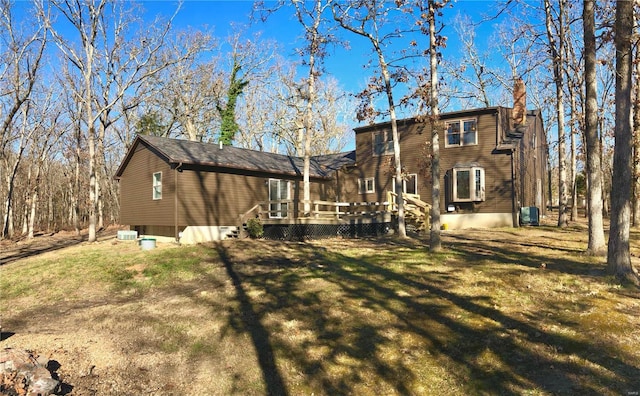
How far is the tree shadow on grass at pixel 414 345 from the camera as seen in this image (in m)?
4.87

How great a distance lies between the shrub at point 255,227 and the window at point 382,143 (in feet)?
33.9

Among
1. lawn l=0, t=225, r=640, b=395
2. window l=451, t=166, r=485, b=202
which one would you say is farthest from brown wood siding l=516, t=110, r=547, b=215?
lawn l=0, t=225, r=640, b=395

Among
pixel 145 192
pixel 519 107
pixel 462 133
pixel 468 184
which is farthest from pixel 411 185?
pixel 145 192

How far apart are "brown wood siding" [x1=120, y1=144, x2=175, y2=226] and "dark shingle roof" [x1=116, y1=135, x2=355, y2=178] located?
2.34 ft

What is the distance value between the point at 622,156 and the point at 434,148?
477 centimetres

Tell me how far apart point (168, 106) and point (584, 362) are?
124ft

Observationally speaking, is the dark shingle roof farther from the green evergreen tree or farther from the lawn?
the green evergreen tree

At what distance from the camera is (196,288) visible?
1042cm

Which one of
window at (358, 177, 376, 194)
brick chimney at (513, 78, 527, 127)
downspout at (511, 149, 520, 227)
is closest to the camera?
downspout at (511, 149, 520, 227)

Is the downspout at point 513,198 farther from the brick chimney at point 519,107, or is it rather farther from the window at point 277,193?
the window at point 277,193

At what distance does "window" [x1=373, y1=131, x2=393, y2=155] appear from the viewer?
79.6ft

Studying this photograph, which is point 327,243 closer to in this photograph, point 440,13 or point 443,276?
point 443,276

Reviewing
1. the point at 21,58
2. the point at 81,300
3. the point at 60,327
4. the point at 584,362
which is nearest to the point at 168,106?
the point at 21,58

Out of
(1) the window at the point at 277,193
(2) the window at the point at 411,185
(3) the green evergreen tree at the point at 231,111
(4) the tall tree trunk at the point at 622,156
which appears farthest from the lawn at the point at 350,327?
(3) the green evergreen tree at the point at 231,111
